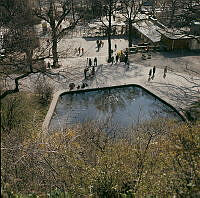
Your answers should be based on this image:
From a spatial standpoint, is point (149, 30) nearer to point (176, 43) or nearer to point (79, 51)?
point (176, 43)

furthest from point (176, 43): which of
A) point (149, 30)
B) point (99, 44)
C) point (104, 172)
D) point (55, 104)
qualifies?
point (104, 172)

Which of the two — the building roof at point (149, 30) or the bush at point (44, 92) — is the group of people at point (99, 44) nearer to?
the building roof at point (149, 30)

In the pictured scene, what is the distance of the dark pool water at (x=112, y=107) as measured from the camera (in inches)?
782

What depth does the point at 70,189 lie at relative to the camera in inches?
344

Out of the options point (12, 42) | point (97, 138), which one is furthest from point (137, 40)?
point (97, 138)

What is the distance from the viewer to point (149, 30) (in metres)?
36.0

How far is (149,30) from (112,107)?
1719cm

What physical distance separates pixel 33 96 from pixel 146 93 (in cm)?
818

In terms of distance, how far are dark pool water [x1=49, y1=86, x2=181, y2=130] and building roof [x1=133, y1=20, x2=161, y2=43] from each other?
11.3 meters

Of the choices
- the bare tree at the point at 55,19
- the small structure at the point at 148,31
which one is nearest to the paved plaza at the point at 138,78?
the bare tree at the point at 55,19

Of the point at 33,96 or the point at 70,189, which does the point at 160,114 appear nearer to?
the point at 33,96

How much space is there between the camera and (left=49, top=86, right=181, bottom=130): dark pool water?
19.9m

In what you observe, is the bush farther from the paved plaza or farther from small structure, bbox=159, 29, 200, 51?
small structure, bbox=159, 29, 200, 51

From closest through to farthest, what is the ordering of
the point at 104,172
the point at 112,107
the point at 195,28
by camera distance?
the point at 104,172 → the point at 112,107 → the point at 195,28
